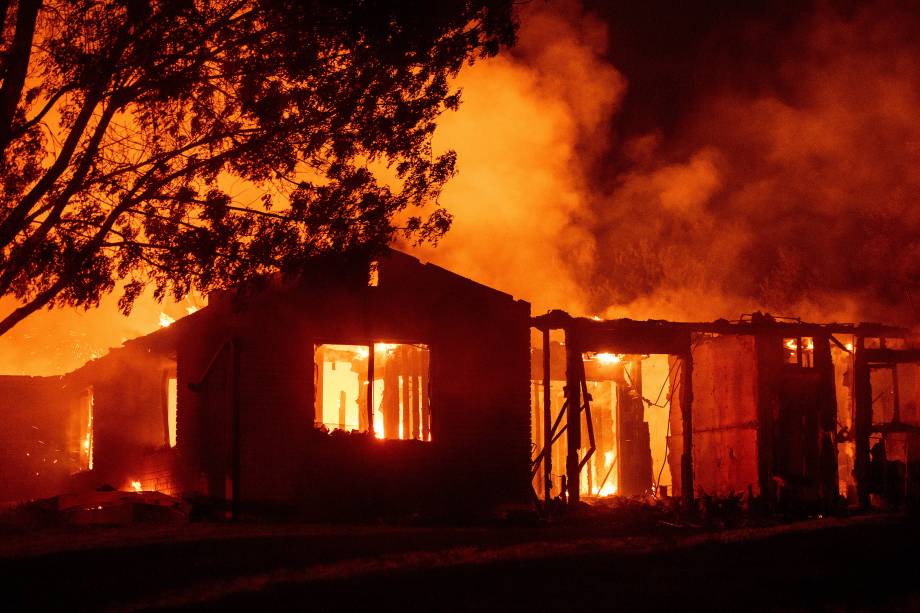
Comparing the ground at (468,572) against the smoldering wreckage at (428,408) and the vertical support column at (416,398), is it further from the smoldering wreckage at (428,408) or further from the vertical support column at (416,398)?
the vertical support column at (416,398)

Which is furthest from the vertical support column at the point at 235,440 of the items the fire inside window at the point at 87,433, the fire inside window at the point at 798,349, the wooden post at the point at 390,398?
the fire inside window at the point at 798,349

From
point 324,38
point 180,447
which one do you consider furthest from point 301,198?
point 180,447

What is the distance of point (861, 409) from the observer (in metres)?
22.0

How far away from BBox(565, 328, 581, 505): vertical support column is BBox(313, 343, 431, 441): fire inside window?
326cm

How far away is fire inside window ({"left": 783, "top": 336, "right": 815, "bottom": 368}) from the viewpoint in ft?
71.5

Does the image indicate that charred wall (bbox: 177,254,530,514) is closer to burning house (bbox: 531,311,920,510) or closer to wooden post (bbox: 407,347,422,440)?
burning house (bbox: 531,311,920,510)

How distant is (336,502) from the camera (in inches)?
731

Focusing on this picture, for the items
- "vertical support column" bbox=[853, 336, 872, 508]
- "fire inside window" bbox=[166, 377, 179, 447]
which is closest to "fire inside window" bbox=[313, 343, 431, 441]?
"fire inside window" bbox=[166, 377, 179, 447]

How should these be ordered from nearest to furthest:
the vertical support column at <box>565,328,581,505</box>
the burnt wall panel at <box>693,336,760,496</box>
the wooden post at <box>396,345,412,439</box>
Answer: the vertical support column at <box>565,328,581,505</box>, the burnt wall panel at <box>693,336,760,496</box>, the wooden post at <box>396,345,412,439</box>

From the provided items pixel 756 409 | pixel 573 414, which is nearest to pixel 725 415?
pixel 756 409

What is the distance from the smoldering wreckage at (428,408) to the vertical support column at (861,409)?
0.16 ft

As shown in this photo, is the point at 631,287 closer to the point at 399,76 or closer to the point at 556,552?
the point at 399,76

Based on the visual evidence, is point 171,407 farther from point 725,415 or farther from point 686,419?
point 725,415

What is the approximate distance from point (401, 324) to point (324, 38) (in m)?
7.05
